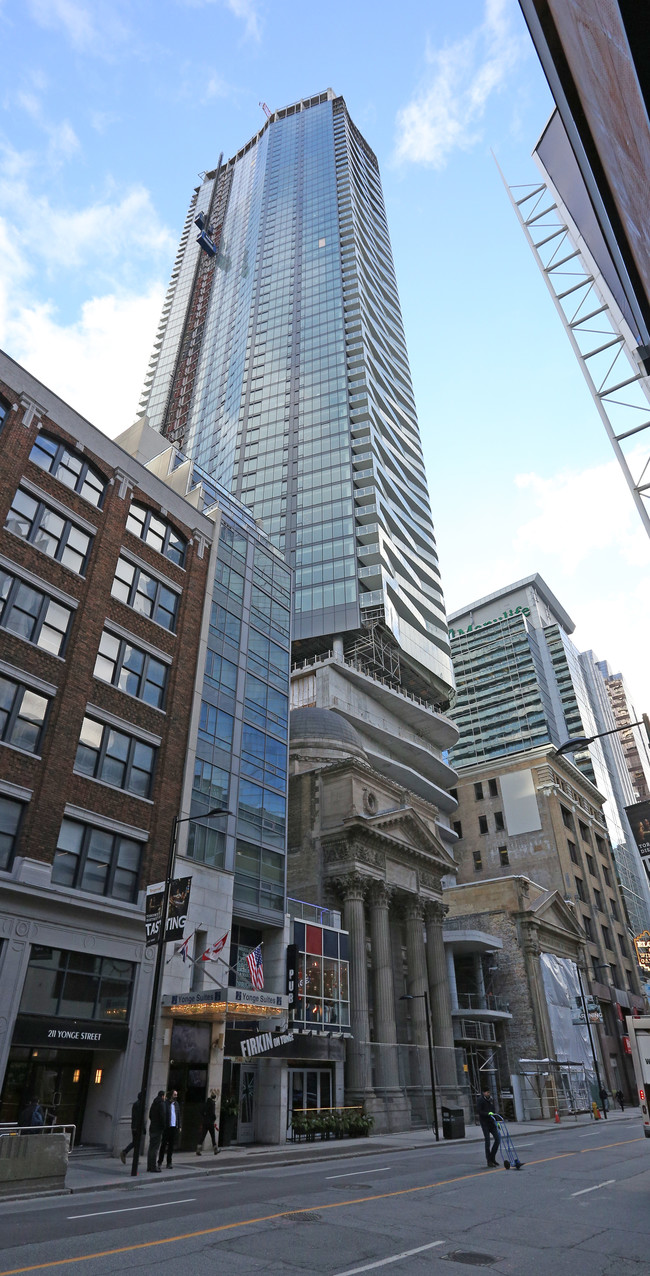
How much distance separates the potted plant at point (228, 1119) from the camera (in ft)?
86.9

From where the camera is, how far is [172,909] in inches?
789

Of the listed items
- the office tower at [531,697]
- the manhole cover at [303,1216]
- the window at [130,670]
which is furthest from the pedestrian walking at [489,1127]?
the office tower at [531,697]

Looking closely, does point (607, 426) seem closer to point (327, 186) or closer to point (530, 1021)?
point (530, 1021)

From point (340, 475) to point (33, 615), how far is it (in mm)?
71379

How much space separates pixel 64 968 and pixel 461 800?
6642 cm

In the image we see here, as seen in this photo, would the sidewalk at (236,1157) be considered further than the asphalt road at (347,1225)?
Yes

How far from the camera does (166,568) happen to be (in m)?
31.3

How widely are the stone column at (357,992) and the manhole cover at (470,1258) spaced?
29.3m

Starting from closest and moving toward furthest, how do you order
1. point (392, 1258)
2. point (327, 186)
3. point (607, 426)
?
point (392, 1258) < point (607, 426) < point (327, 186)

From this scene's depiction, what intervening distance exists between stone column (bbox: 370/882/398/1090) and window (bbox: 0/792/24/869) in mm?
24697

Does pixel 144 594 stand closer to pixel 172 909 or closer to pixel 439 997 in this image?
pixel 172 909

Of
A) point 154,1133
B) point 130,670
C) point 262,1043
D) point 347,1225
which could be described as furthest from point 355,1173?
point 130,670

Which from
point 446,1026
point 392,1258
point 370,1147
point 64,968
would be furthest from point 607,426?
point 446,1026

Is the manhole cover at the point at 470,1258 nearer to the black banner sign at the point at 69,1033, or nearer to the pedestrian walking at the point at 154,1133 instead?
the pedestrian walking at the point at 154,1133
